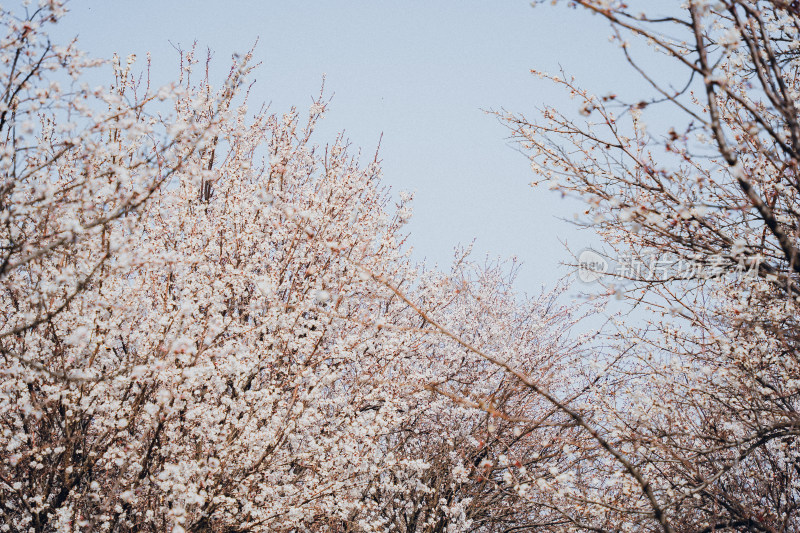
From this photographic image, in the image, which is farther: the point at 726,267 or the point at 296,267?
the point at 296,267

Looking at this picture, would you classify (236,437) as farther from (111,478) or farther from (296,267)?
(296,267)

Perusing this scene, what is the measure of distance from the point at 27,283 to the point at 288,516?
12.2ft

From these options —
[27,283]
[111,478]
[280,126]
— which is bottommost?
[111,478]

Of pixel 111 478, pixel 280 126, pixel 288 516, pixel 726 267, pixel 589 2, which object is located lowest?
pixel 288 516

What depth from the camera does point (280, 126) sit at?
898cm

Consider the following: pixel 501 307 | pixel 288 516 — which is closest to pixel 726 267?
pixel 288 516

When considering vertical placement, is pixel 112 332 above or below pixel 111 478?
above

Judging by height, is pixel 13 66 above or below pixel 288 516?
above

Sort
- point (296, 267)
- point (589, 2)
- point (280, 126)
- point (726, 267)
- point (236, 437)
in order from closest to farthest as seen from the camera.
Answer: point (589, 2)
point (726, 267)
point (236, 437)
point (296, 267)
point (280, 126)

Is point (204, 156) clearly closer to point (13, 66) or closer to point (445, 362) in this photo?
point (13, 66)

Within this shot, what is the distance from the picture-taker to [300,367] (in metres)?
5.25

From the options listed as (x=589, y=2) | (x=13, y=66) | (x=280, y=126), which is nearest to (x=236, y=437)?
(x=13, y=66)

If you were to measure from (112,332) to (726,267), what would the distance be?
537 cm

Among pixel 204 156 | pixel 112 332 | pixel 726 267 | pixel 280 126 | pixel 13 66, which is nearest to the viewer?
pixel 13 66
